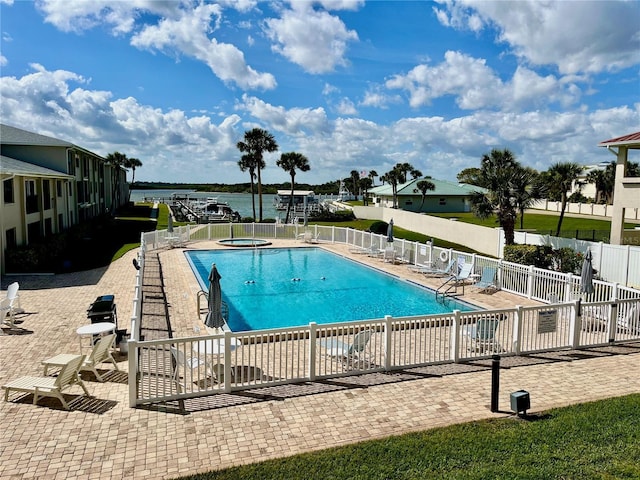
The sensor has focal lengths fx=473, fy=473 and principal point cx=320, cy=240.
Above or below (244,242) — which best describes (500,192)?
above

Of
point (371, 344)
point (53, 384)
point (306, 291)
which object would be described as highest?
point (53, 384)

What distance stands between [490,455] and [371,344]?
4.61 metres

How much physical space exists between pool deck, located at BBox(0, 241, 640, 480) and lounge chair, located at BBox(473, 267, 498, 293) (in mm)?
5668

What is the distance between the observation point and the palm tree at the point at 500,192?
20.1m

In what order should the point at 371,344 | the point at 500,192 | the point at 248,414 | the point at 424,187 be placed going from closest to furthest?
1. the point at 248,414
2. the point at 371,344
3. the point at 500,192
4. the point at 424,187

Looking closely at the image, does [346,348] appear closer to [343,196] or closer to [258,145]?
[258,145]

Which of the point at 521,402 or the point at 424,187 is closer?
the point at 521,402

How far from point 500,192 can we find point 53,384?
18.0m

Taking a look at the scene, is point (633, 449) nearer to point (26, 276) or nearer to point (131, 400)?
point (131, 400)

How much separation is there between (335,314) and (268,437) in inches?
330

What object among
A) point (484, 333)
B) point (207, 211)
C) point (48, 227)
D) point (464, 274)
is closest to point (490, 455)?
point (484, 333)

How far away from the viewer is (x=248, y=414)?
22.4 feet

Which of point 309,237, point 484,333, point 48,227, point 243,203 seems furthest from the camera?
point 243,203

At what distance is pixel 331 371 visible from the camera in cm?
836
